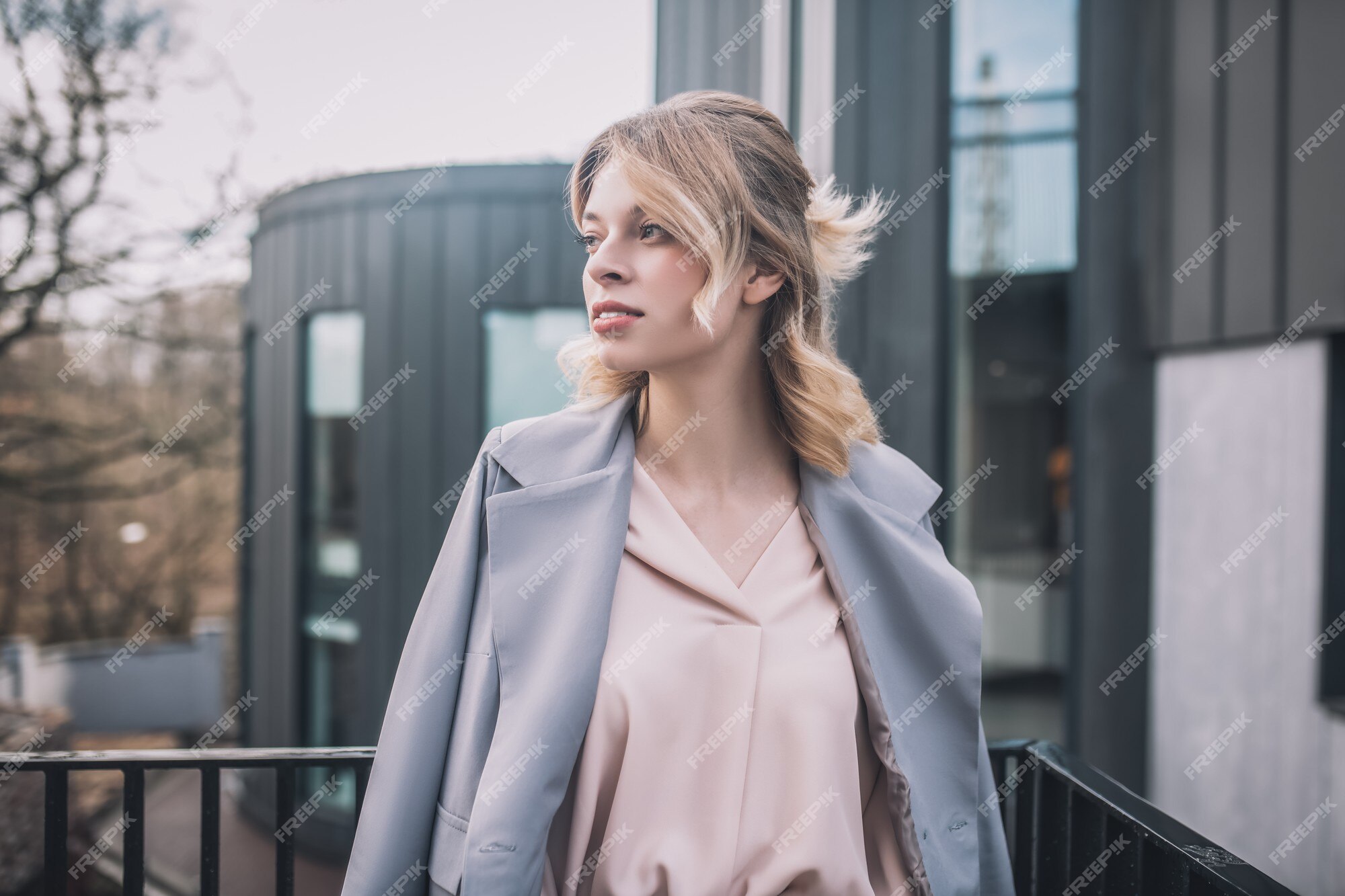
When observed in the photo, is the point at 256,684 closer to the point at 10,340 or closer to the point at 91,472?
the point at 91,472

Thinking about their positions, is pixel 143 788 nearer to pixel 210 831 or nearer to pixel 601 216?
pixel 210 831

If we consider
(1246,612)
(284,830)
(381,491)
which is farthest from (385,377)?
(1246,612)

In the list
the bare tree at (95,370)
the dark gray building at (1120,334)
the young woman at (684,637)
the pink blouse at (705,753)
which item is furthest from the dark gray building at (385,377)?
the pink blouse at (705,753)

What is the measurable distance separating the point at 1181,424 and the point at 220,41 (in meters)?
5.88

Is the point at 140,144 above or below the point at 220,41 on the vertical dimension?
below

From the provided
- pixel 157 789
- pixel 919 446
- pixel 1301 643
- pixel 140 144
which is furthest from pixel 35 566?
pixel 1301 643

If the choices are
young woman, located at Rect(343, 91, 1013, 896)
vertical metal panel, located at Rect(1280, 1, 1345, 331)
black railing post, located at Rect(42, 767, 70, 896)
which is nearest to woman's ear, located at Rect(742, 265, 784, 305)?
young woman, located at Rect(343, 91, 1013, 896)

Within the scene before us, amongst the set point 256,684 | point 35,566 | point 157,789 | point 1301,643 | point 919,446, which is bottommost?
point 157,789

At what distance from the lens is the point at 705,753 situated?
1.27m

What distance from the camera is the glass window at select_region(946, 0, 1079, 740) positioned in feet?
12.2

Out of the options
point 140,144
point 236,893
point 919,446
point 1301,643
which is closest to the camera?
point 1301,643

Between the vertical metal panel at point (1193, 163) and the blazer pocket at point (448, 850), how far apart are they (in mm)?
3575

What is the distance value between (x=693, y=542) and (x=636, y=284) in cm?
42

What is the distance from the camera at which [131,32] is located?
4824 mm
